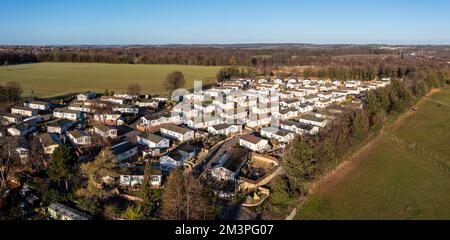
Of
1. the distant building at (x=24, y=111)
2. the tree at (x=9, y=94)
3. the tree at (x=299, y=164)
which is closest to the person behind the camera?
the tree at (x=299, y=164)

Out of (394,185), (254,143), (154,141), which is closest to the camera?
(394,185)

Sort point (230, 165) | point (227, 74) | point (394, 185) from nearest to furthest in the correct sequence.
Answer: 1. point (394, 185)
2. point (230, 165)
3. point (227, 74)

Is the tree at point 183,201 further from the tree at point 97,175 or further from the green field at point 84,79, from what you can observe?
the green field at point 84,79

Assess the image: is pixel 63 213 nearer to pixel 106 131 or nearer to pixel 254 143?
pixel 106 131

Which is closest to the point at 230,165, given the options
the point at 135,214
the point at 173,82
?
the point at 135,214

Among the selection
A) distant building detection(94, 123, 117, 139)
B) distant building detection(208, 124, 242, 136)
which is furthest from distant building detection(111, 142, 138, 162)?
distant building detection(208, 124, 242, 136)

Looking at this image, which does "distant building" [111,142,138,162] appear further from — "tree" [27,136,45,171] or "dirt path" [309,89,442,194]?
"dirt path" [309,89,442,194]

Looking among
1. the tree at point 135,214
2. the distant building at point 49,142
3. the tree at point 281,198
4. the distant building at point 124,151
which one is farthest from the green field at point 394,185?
the distant building at point 49,142
